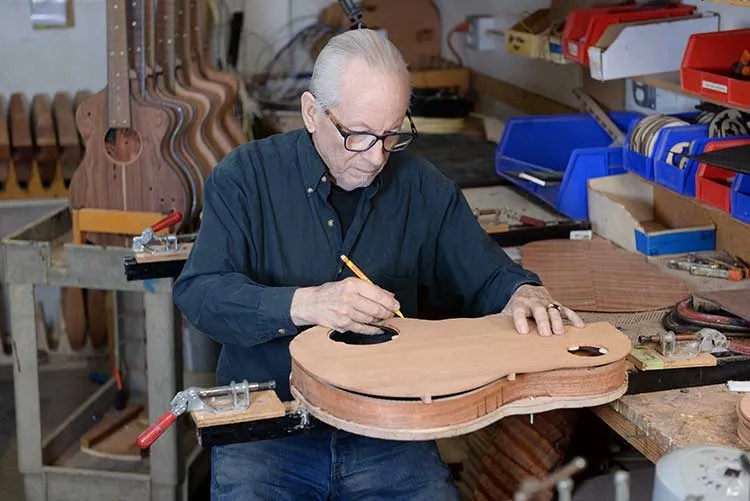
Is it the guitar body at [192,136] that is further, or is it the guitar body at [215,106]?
the guitar body at [215,106]

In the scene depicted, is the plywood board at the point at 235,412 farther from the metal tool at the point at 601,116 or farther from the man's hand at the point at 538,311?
the metal tool at the point at 601,116

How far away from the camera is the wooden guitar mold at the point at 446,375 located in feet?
6.25

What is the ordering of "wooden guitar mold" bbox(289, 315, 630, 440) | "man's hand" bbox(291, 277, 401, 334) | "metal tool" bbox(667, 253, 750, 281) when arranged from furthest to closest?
"metal tool" bbox(667, 253, 750, 281)
"man's hand" bbox(291, 277, 401, 334)
"wooden guitar mold" bbox(289, 315, 630, 440)

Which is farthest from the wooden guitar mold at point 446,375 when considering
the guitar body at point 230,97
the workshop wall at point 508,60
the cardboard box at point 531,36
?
the workshop wall at point 508,60

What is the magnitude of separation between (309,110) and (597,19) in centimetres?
129

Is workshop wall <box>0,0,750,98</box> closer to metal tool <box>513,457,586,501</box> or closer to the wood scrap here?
the wood scrap

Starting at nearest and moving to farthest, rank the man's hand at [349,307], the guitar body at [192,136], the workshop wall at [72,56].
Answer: the man's hand at [349,307] → the guitar body at [192,136] → the workshop wall at [72,56]

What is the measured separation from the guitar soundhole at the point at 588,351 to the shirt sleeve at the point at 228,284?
52 cm

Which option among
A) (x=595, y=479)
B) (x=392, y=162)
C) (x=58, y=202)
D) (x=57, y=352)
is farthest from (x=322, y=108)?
(x=57, y=352)

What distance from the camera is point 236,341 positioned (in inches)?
91.5

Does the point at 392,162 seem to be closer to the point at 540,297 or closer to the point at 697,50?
the point at 540,297

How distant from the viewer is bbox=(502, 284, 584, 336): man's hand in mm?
2197

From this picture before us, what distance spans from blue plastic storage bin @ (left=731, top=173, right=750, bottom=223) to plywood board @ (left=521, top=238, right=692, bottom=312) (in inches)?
A: 8.2

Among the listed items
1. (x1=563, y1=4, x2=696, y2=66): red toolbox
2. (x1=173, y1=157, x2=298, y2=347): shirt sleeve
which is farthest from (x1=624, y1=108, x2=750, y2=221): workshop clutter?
(x1=173, y1=157, x2=298, y2=347): shirt sleeve
